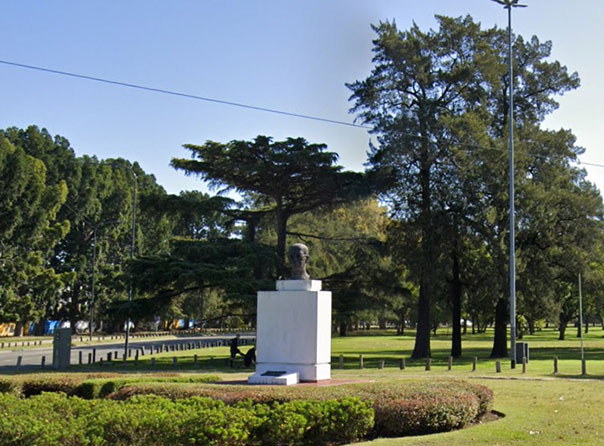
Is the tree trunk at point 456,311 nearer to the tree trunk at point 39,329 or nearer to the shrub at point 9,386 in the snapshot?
the shrub at point 9,386

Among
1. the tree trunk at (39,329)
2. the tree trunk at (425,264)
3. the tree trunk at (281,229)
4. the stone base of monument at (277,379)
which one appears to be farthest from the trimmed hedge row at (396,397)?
the tree trunk at (39,329)

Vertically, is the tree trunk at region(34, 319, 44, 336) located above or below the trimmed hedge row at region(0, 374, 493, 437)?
below

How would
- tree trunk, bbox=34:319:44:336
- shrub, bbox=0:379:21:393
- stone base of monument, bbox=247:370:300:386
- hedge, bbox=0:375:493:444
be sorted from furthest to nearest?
tree trunk, bbox=34:319:44:336 → shrub, bbox=0:379:21:393 → stone base of monument, bbox=247:370:300:386 → hedge, bbox=0:375:493:444

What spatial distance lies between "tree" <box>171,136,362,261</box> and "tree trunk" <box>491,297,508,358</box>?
36.7 feet

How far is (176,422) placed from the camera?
9.91m

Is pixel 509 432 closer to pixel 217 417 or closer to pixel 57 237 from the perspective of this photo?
pixel 217 417

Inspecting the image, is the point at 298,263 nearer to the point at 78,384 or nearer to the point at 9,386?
the point at 78,384

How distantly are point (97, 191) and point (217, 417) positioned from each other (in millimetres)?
70298

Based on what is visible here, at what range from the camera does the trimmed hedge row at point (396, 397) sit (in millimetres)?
11891

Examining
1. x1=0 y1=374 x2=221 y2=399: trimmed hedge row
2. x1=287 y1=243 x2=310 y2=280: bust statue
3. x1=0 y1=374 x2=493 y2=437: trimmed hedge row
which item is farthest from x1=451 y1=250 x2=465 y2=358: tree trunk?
x1=0 y1=374 x2=493 y2=437: trimmed hedge row

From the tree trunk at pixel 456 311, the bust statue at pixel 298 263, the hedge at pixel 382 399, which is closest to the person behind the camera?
the hedge at pixel 382 399

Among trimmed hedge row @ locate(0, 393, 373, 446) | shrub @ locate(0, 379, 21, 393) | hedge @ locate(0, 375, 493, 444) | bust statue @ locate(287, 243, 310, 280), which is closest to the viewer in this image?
trimmed hedge row @ locate(0, 393, 373, 446)

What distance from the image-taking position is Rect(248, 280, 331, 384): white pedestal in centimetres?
1611

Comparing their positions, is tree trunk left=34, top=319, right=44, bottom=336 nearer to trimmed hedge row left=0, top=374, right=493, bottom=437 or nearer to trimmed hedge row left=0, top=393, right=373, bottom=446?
trimmed hedge row left=0, top=374, right=493, bottom=437
